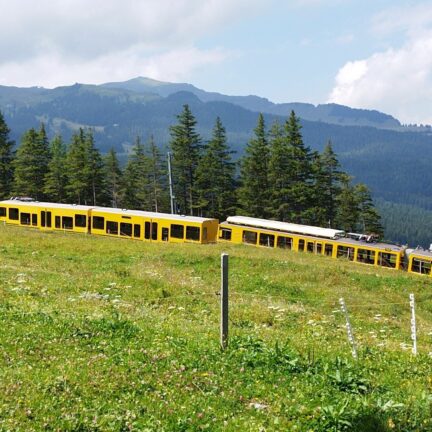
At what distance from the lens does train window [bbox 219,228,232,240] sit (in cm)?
5112

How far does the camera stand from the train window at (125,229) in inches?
1877

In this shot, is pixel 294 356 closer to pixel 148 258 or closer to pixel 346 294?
pixel 346 294

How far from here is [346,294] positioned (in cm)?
2455

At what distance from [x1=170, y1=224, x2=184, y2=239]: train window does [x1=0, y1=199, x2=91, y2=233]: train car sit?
10.00m

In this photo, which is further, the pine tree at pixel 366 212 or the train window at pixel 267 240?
the pine tree at pixel 366 212

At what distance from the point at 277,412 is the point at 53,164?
74.5 metres

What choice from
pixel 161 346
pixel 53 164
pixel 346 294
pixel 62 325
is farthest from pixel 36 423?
pixel 53 164

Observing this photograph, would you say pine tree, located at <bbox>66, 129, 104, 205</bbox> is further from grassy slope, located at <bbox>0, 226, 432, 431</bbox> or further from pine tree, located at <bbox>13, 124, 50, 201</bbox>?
grassy slope, located at <bbox>0, 226, 432, 431</bbox>

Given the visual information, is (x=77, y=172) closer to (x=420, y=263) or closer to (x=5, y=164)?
(x=5, y=164)

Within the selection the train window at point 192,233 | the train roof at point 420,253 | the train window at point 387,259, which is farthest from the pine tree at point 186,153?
the train roof at point 420,253

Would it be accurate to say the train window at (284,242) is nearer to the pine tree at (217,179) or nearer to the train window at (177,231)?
the train window at (177,231)

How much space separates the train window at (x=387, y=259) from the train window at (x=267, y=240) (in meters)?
10.4

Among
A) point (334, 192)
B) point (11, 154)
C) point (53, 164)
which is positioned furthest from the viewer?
point (11, 154)

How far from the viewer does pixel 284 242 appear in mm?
48312
